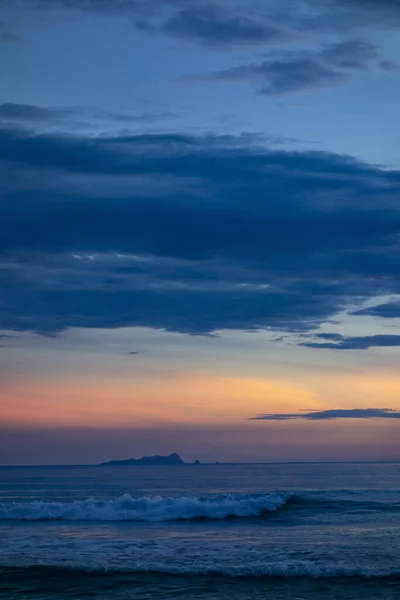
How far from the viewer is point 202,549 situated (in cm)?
2655

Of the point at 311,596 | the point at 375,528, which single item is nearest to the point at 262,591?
the point at 311,596

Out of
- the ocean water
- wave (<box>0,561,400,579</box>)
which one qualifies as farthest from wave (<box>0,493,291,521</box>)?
wave (<box>0,561,400,579</box>)

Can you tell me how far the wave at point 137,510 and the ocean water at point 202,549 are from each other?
0.20ft

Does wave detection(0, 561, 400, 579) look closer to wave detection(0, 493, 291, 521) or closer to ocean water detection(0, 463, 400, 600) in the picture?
ocean water detection(0, 463, 400, 600)

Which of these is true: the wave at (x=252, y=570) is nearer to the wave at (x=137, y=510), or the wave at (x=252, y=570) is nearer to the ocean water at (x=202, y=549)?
the ocean water at (x=202, y=549)

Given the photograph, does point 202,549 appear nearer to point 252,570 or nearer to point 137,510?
point 252,570

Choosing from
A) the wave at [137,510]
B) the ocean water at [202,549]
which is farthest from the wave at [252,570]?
the wave at [137,510]

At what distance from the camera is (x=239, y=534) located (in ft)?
104

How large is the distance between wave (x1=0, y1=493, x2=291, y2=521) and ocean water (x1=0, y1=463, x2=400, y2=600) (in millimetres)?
61

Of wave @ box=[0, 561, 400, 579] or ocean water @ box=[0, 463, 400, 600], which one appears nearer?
ocean water @ box=[0, 463, 400, 600]

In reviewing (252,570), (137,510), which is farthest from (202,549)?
(137,510)

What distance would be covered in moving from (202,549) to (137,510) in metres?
12.9

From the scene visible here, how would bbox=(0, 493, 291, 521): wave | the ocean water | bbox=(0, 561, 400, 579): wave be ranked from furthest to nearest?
bbox=(0, 493, 291, 521): wave, bbox=(0, 561, 400, 579): wave, the ocean water

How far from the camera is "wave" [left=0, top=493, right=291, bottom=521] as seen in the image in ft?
124
